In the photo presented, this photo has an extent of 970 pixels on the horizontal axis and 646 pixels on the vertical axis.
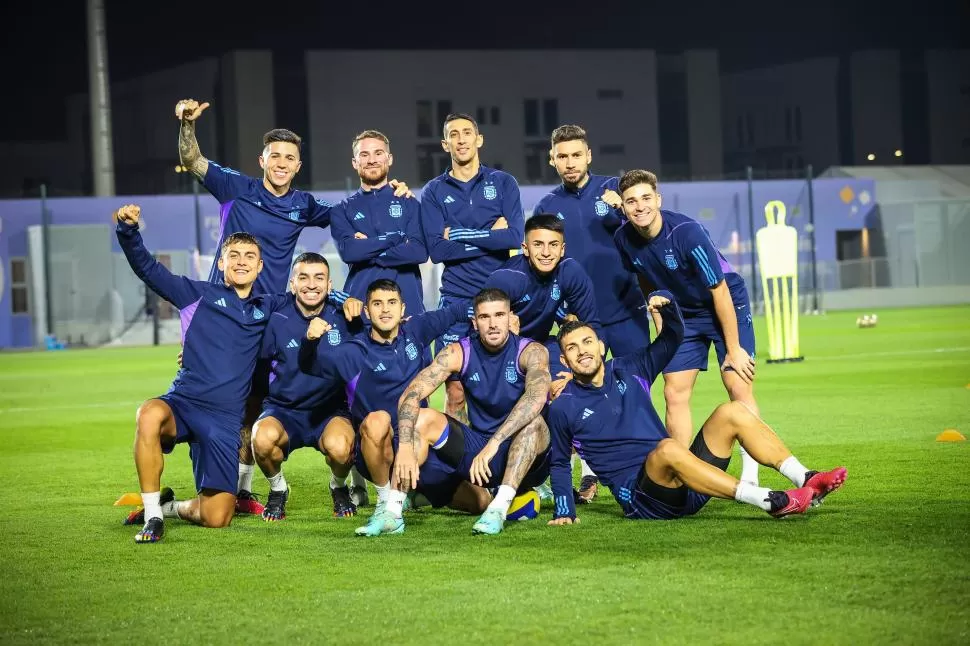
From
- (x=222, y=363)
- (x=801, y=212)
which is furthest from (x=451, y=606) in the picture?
(x=801, y=212)

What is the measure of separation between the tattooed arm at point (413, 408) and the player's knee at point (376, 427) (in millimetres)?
99

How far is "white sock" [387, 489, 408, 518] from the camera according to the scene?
660cm

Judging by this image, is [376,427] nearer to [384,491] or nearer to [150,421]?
[384,491]

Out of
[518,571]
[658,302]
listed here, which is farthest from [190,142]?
[518,571]

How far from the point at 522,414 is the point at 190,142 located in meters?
3.26

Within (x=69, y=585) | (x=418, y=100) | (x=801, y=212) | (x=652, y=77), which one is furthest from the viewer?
(x=652, y=77)

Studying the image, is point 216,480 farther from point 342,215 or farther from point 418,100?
point 418,100

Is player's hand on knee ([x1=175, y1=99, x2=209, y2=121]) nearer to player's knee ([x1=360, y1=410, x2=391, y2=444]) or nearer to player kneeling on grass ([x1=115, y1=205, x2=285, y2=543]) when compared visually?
player kneeling on grass ([x1=115, y1=205, x2=285, y2=543])

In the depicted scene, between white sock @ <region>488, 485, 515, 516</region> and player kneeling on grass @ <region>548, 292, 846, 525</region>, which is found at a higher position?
player kneeling on grass @ <region>548, 292, 846, 525</region>

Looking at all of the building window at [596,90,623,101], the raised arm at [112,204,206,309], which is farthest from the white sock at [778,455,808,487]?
the building window at [596,90,623,101]

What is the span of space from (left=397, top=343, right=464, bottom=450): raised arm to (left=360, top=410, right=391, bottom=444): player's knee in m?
0.10

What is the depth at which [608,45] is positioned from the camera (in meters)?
50.8

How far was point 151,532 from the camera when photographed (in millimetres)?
6660

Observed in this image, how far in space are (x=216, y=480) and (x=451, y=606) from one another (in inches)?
104
